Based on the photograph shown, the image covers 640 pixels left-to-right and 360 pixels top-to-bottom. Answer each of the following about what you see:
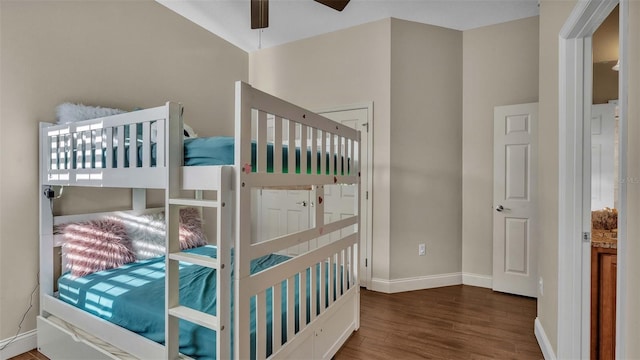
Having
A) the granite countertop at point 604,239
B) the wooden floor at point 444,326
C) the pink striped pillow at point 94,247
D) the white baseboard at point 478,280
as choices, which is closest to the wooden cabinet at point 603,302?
the granite countertop at point 604,239

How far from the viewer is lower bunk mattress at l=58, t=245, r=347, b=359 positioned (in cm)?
134

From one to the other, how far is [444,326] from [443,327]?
2 cm

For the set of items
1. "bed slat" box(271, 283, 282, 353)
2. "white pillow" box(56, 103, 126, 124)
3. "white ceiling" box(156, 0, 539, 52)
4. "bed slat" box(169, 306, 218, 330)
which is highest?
"white ceiling" box(156, 0, 539, 52)

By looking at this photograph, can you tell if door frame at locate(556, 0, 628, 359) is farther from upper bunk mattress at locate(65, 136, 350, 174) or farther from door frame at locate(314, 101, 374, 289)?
door frame at locate(314, 101, 374, 289)

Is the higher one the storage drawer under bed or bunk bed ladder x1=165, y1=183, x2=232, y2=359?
bunk bed ladder x1=165, y1=183, x2=232, y2=359

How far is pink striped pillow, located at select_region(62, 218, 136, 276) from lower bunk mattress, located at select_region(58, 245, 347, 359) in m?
0.07

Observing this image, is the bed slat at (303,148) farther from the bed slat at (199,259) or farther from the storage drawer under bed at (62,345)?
the storage drawer under bed at (62,345)

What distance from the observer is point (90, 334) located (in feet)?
5.66

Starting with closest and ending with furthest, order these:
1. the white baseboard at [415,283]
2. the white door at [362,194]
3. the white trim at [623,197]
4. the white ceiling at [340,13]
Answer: the white trim at [623,197] < the white ceiling at [340,13] < the white baseboard at [415,283] < the white door at [362,194]

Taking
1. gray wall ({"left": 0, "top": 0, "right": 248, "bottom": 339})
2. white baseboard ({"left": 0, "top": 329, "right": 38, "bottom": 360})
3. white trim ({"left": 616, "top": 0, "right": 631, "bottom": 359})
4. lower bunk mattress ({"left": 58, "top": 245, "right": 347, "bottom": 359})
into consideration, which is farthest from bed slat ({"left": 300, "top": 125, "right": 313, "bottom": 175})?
white baseboard ({"left": 0, "top": 329, "right": 38, "bottom": 360})

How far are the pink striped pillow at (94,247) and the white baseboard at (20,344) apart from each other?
0.52 metres

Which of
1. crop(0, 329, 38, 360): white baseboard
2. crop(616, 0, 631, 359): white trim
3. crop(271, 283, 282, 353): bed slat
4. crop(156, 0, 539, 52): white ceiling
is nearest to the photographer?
crop(616, 0, 631, 359): white trim

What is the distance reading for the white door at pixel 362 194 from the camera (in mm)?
3184

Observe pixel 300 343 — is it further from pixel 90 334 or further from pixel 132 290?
pixel 90 334
